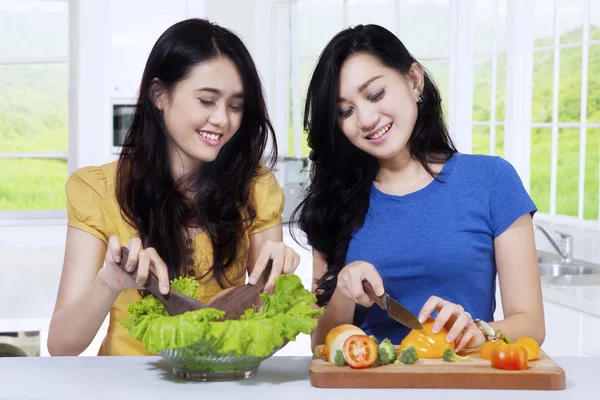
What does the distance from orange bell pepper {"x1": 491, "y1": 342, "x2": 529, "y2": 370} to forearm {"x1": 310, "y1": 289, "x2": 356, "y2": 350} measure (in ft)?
1.95

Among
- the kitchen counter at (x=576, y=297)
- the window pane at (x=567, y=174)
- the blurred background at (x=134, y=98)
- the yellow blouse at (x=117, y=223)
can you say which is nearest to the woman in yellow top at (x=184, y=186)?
the yellow blouse at (x=117, y=223)

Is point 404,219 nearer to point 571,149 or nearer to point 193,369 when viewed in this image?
point 193,369

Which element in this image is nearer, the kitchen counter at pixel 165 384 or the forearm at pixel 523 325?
the kitchen counter at pixel 165 384

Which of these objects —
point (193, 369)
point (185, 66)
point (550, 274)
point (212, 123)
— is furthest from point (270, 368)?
point (550, 274)

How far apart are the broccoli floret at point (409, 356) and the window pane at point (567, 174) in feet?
33.7

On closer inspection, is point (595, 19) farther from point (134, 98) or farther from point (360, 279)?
point (360, 279)

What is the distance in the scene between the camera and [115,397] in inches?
56.7

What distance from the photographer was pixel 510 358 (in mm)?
1512

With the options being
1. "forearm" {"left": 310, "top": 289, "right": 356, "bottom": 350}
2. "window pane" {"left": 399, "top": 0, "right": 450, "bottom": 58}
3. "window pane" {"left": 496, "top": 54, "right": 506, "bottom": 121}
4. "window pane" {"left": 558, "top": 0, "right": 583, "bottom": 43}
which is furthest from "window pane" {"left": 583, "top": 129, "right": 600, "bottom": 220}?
"forearm" {"left": 310, "top": 289, "right": 356, "bottom": 350}

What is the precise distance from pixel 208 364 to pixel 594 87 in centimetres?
1050

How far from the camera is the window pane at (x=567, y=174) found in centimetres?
1148

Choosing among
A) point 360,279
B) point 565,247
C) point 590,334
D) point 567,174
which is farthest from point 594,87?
point 360,279

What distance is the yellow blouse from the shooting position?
6.78 feet

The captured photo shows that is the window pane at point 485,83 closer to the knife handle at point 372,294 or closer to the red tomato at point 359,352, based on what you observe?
the knife handle at point 372,294
